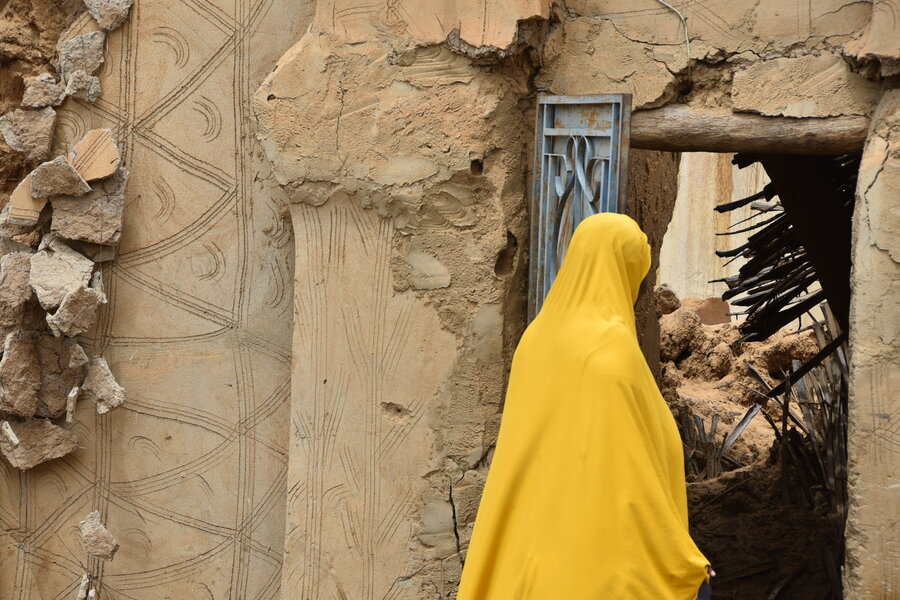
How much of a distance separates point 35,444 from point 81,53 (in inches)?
64.6

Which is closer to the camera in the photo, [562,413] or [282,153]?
[562,413]

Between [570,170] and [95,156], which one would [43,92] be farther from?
[570,170]

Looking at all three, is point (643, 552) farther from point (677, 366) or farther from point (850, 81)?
point (677, 366)

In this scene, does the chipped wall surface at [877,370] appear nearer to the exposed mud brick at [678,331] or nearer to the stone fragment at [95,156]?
the stone fragment at [95,156]

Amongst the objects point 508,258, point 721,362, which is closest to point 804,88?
point 508,258

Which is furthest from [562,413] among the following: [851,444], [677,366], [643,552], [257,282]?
[677,366]

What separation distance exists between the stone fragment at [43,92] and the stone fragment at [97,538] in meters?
1.74

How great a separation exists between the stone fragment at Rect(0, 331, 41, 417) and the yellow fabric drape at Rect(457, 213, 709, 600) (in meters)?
2.40

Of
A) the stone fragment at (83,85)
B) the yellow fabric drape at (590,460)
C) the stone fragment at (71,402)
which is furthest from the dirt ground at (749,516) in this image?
the stone fragment at (83,85)

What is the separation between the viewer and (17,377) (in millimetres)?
4871

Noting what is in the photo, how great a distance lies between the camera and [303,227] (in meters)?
4.59

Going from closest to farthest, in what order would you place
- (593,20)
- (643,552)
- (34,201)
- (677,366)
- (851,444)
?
(643,552)
(851,444)
(593,20)
(34,201)
(677,366)

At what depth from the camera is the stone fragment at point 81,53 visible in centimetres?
495

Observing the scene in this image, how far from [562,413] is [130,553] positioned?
2.70 metres
